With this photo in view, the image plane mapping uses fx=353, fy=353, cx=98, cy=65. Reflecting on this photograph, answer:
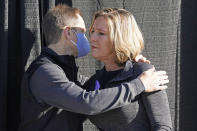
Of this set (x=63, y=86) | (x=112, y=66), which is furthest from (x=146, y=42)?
(x=63, y=86)

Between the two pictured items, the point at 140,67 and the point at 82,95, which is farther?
the point at 140,67

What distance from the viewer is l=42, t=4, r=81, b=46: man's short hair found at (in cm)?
188

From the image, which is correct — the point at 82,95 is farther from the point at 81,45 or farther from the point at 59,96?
the point at 81,45

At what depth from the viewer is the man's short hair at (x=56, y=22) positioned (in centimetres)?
188

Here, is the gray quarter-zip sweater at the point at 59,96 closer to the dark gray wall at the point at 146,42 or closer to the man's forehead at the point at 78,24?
the man's forehead at the point at 78,24

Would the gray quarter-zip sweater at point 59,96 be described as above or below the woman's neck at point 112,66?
below

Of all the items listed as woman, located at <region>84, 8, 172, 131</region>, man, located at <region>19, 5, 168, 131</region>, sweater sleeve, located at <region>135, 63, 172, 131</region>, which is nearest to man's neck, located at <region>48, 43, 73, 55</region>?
man, located at <region>19, 5, 168, 131</region>

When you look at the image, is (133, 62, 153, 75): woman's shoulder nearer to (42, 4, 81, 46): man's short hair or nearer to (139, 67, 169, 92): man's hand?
(139, 67, 169, 92): man's hand

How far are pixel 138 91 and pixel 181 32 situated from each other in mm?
802

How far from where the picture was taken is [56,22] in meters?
1.90

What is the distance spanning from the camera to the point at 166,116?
65.1 inches

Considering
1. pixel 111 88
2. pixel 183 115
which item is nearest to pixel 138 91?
pixel 111 88

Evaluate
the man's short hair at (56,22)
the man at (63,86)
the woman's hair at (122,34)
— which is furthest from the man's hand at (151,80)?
the man's short hair at (56,22)

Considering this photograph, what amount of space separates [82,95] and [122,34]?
368mm
